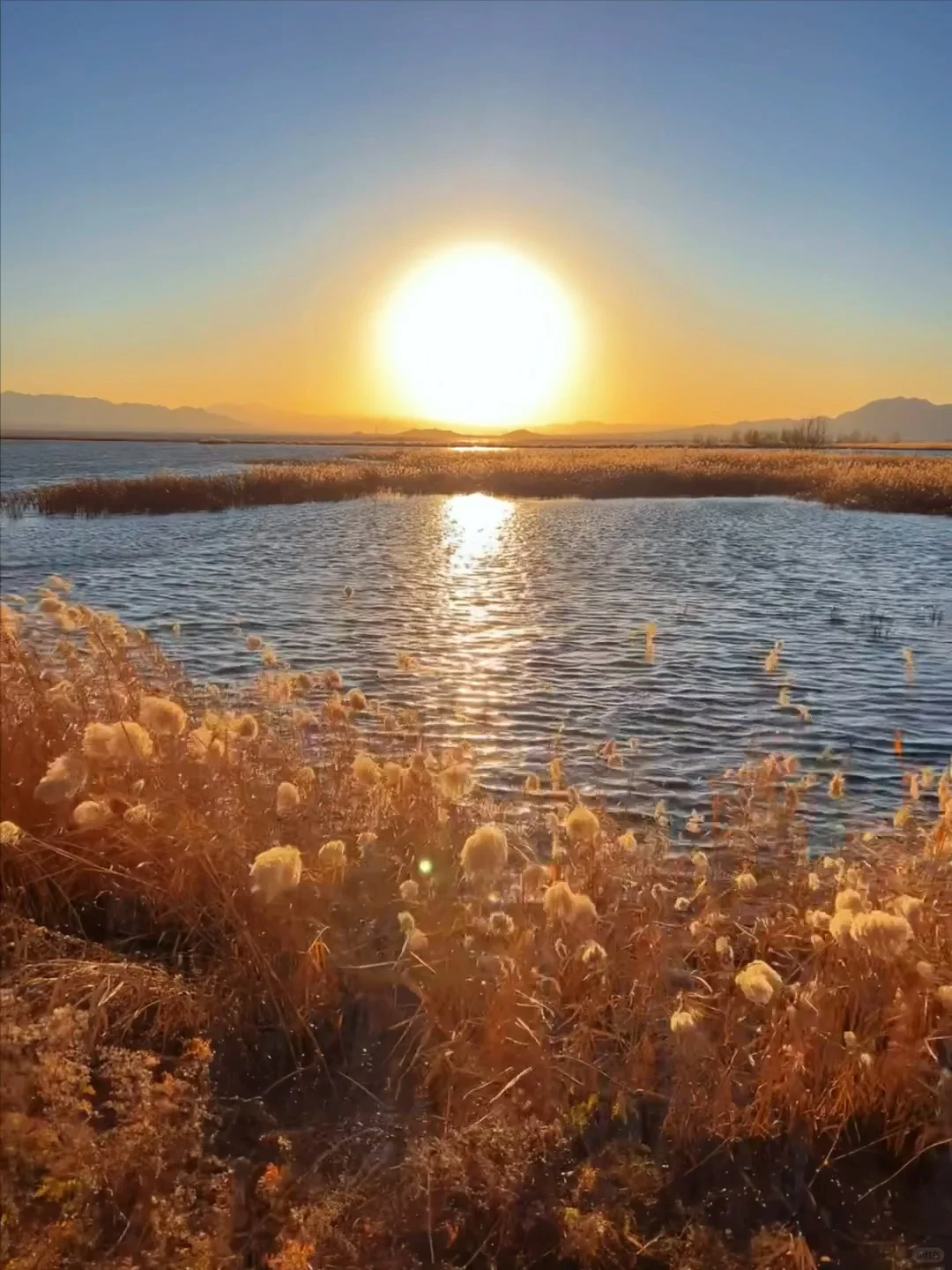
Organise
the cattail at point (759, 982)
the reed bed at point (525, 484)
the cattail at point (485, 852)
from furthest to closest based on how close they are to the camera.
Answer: the reed bed at point (525, 484) < the cattail at point (485, 852) < the cattail at point (759, 982)

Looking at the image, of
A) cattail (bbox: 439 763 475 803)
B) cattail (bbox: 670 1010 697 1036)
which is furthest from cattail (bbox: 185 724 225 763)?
cattail (bbox: 670 1010 697 1036)

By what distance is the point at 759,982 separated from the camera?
4562mm

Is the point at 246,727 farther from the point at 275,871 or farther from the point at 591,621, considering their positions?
the point at 591,621

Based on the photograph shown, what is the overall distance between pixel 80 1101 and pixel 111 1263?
0.69m

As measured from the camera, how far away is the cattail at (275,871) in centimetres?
457

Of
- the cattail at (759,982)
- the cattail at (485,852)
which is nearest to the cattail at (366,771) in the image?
the cattail at (485,852)

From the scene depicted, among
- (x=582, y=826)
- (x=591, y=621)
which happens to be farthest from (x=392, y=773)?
(x=591, y=621)

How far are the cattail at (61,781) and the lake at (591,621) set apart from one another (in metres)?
5.61

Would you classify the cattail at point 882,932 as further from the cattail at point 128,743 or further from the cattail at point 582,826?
the cattail at point 128,743

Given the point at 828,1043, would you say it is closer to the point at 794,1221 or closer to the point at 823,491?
the point at 794,1221

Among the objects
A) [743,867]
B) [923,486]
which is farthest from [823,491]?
[743,867]

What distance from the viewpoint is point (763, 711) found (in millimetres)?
13625

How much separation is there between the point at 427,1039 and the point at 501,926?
0.75 m

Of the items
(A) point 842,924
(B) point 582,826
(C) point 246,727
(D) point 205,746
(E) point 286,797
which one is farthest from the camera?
(C) point 246,727
